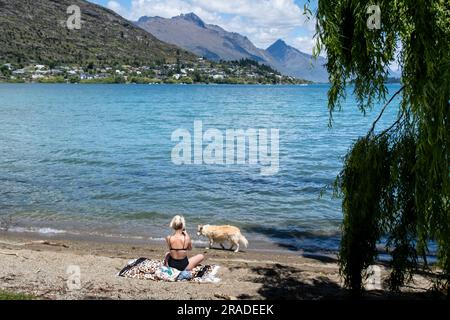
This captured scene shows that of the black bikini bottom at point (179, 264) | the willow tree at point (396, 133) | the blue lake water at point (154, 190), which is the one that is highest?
the willow tree at point (396, 133)

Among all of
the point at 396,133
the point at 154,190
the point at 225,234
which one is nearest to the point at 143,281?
the point at 225,234

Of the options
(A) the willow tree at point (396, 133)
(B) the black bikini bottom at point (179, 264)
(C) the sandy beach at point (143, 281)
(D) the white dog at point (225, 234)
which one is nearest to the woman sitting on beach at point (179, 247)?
(B) the black bikini bottom at point (179, 264)

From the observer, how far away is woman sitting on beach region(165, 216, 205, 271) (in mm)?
15812

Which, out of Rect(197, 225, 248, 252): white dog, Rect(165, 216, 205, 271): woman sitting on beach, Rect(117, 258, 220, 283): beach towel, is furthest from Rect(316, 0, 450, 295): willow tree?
Rect(197, 225, 248, 252): white dog

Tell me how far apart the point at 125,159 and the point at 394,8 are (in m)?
38.4

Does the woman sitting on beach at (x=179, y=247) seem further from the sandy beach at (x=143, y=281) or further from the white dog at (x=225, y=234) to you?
the white dog at (x=225, y=234)

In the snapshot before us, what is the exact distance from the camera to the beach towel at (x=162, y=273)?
1559cm

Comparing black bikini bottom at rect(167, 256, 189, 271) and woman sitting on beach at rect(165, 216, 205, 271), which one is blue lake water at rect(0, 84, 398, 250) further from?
black bikini bottom at rect(167, 256, 189, 271)

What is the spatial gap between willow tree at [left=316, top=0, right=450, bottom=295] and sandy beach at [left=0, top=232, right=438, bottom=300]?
9.88 feet

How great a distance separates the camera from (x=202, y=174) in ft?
125

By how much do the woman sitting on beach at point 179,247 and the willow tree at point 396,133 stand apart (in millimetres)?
5061

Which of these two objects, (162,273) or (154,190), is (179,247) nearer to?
(162,273)

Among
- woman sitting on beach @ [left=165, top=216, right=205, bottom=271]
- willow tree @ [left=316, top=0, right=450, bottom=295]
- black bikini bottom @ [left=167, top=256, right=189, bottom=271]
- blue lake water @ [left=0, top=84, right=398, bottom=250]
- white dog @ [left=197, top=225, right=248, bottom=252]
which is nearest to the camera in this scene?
willow tree @ [left=316, top=0, right=450, bottom=295]

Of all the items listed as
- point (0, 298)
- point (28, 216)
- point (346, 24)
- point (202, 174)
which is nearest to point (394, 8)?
point (346, 24)
